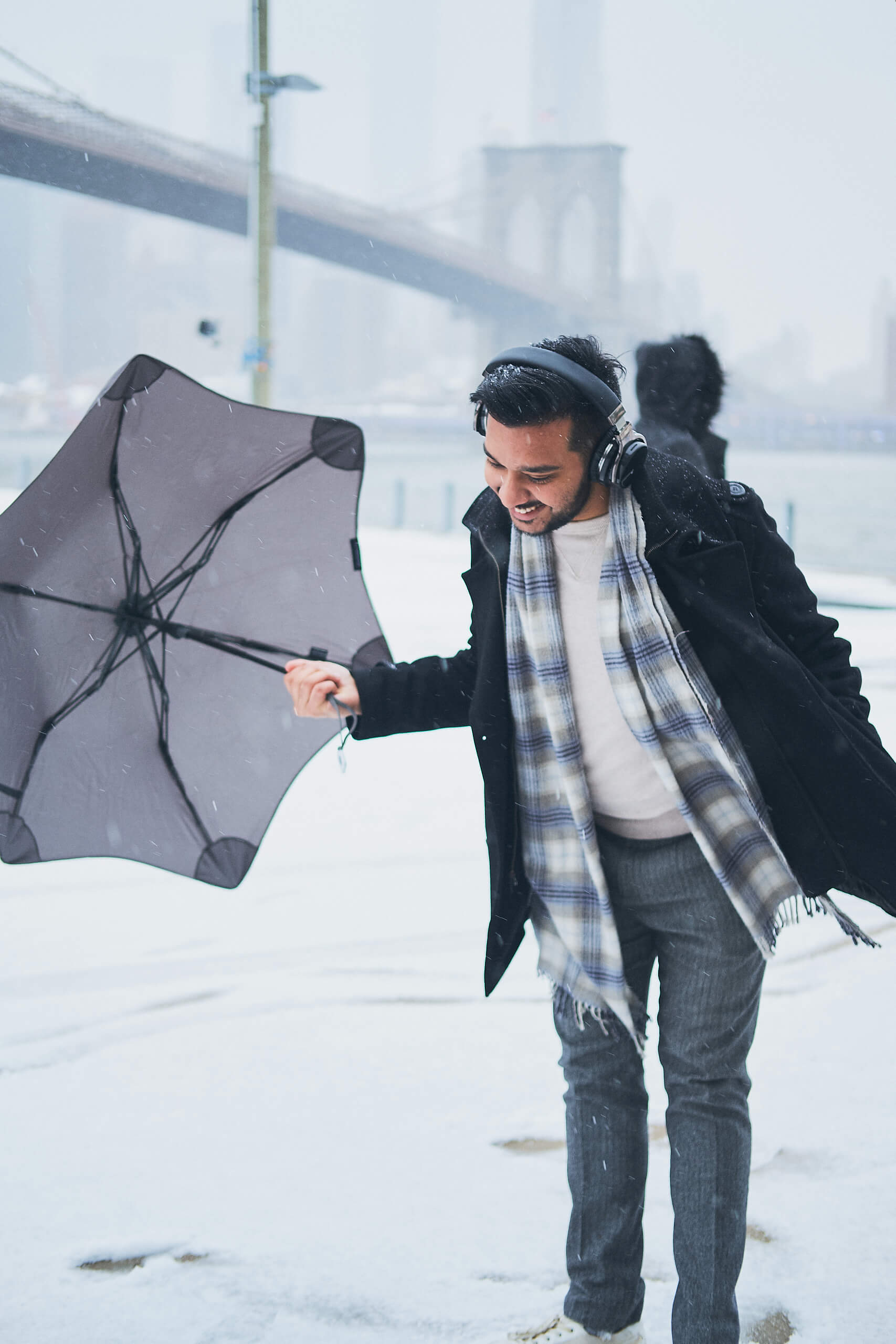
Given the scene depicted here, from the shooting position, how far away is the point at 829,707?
1434 millimetres

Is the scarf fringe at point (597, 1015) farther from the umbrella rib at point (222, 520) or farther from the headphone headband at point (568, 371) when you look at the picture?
the umbrella rib at point (222, 520)

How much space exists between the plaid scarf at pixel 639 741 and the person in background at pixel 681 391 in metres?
1.51

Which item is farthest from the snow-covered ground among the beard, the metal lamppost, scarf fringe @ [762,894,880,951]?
the metal lamppost

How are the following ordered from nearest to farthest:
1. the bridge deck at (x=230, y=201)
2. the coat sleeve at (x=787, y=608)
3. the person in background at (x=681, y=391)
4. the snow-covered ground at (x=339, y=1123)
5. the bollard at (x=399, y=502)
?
the coat sleeve at (x=787, y=608) → the snow-covered ground at (x=339, y=1123) → the person in background at (x=681, y=391) → the bridge deck at (x=230, y=201) → the bollard at (x=399, y=502)

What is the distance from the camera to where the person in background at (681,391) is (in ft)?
9.57

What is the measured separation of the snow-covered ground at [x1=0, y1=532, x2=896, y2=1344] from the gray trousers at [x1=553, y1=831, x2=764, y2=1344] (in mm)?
261

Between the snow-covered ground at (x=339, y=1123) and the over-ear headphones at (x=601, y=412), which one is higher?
the over-ear headphones at (x=601, y=412)

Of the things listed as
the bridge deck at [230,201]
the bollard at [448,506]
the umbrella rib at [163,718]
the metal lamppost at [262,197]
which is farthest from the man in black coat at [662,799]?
the bollard at [448,506]

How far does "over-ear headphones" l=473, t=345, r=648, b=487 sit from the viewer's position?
137 centimetres

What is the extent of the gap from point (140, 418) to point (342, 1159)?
1.31 metres

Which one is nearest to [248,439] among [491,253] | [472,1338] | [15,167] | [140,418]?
[140,418]

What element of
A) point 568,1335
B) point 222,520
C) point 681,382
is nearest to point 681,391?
point 681,382

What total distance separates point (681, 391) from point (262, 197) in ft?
27.1

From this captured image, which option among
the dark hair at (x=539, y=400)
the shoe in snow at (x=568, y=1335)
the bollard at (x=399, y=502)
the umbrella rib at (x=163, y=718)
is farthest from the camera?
the bollard at (x=399, y=502)
